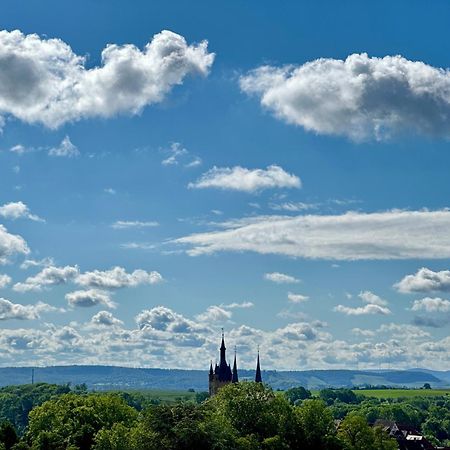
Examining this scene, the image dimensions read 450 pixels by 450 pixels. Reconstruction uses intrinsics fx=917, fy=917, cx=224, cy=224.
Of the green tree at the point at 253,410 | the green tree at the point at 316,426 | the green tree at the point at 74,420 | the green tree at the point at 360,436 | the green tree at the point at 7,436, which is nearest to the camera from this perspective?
the green tree at the point at 316,426

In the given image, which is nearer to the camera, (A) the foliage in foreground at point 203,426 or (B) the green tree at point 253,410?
(A) the foliage in foreground at point 203,426

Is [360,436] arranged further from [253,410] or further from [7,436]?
[7,436]

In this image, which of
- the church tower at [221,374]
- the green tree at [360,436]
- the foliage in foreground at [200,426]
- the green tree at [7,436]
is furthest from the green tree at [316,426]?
the church tower at [221,374]

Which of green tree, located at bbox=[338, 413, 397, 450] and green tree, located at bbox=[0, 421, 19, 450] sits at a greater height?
green tree, located at bbox=[0, 421, 19, 450]

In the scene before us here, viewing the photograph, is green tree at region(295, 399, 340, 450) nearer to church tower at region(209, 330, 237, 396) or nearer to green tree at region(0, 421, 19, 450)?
green tree at region(0, 421, 19, 450)

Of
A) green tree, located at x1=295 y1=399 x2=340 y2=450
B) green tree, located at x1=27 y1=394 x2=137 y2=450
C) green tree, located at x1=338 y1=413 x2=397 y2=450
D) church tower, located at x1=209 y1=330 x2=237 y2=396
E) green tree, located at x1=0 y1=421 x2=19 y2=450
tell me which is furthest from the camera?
church tower, located at x1=209 y1=330 x2=237 y2=396

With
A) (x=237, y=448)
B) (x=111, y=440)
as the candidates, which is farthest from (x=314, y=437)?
(x=111, y=440)

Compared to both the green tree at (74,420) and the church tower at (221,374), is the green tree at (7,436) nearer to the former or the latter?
the green tree at (74,420)


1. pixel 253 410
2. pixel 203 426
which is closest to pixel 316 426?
pixel 253 410

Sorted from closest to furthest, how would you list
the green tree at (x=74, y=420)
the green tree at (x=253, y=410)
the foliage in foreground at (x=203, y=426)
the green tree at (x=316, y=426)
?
the foliage in foreground at (x=203, y=426), the green tree at (x=316, y=426), the green tree at (x=253, y=410), the green tree at (x=74, y=420)

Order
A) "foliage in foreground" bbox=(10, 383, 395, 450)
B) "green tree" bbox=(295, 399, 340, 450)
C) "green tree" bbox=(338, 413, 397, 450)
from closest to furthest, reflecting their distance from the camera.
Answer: "foliage in foreground" bbox=(10, 383, 395, 450) → "green tree" bbox=(295, 399, 340, 450) → "green tree" bbox=(338, 413, 397, 450)

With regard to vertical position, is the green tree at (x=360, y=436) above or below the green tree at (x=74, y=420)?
below

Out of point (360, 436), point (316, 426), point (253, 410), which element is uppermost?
point (253, 410)

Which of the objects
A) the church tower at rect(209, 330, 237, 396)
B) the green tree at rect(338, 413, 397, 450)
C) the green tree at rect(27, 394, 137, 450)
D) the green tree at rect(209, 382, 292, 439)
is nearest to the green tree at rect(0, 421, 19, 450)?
the green tree at rect(27, 394, 137, 450)
